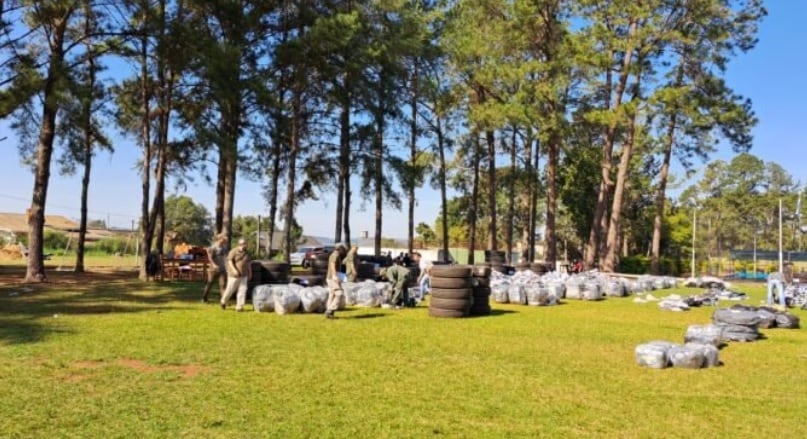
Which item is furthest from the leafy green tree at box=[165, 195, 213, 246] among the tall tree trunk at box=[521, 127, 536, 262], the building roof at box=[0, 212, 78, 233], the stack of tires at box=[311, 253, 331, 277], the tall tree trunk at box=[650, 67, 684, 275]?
A: the stack of tires at box=[311, 253, 331, 277]

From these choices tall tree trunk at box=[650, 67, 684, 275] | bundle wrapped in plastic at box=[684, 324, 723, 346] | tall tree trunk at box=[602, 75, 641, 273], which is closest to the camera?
bundle wrapped in plastic at box=[684, 324, 723, 346]

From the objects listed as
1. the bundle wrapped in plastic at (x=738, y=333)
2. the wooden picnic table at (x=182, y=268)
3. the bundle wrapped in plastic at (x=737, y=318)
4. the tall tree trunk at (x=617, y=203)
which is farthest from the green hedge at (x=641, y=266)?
the bundle wrapped in plastic at (x=738, y=333)

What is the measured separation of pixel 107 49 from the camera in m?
21.2

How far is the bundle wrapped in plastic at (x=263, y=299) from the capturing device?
14.1m

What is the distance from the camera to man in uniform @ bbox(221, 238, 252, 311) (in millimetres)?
14008

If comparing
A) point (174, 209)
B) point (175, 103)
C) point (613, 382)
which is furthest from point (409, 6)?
point (174, 209)

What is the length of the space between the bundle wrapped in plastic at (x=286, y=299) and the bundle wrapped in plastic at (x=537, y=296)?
7.11m

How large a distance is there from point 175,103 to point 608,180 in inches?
851

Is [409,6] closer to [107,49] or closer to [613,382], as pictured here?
[107,49]

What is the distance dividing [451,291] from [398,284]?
2169mm

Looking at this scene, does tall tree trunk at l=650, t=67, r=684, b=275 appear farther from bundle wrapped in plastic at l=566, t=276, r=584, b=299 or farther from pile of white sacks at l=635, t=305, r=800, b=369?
pile of white sacks at l=635, t=305, r=800, b=369

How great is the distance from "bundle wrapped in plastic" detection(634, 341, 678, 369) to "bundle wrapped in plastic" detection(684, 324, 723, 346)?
4.94ft

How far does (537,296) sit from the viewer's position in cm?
1791

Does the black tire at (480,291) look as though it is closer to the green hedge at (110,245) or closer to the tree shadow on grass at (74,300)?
the tree shadow on grass at (74,300)
